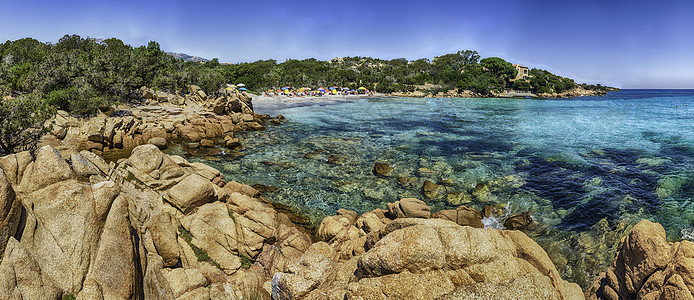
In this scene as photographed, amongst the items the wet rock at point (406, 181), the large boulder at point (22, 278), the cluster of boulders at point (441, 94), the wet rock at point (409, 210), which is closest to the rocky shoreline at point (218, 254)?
the large boulder at point (22, 278)

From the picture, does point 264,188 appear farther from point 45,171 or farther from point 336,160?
point 45,171

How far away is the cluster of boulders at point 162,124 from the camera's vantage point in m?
28.1

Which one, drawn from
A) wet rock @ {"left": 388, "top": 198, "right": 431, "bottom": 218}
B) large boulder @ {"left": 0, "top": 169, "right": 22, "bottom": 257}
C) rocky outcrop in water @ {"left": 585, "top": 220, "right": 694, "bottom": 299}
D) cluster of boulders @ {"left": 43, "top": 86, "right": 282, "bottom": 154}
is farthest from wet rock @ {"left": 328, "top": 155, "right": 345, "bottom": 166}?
large boulder @ {"left": 0, "top": 169, "right": 22, "bottom": 257}

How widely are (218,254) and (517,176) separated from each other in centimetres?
2263

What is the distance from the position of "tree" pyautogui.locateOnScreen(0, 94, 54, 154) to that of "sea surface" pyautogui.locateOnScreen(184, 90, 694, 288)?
1157 cm

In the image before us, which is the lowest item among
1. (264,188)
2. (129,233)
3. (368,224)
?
(264,188)

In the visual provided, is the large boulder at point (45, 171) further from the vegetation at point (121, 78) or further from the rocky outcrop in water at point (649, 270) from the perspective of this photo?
the rocky outcrop in water at point (649, 270)

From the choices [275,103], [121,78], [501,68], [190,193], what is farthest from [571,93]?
[190,193]

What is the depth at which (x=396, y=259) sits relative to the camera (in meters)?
7.22

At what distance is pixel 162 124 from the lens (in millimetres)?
36844

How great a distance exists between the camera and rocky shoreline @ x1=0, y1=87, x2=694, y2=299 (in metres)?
6.81

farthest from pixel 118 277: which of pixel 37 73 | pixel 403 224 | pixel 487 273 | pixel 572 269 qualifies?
pixel 37 73

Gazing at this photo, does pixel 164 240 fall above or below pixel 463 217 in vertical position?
above

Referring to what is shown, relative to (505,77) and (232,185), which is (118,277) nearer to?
(232,185)
